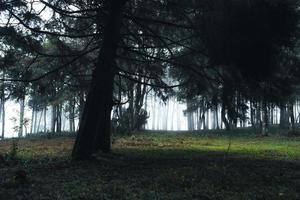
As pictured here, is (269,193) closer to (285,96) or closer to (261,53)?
(261,53)

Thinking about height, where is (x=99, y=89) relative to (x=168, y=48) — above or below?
below

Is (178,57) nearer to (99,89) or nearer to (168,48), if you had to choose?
(168,48)

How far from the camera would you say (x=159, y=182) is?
10141 mm

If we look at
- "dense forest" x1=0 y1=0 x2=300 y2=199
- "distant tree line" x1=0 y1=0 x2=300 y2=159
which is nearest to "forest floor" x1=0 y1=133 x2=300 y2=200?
"dense forest" x1=0 y1=0 x2=300 y2=199

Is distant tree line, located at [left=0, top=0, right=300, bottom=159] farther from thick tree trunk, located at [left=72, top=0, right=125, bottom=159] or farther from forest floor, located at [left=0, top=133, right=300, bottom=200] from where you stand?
forest floor, located at [left=0, top=133, right=300, bottom=200]

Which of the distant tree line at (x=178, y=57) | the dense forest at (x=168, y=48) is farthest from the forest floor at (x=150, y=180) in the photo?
the distant tree line at (x=178, y=57)

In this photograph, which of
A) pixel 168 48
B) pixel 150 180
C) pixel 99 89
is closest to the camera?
pixel 150 180

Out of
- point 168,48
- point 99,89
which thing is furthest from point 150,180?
point 168,48

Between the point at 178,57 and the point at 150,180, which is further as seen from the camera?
the point at 178,57

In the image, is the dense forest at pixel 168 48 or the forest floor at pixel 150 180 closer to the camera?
the forest floor at pixel 150 180

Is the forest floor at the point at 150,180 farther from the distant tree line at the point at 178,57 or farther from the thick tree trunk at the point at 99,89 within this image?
the distant tree line at the point at 178,57

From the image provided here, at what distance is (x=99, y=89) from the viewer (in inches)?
561

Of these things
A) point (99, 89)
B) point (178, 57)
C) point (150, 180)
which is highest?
point (178, 57)

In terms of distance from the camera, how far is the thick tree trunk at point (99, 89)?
14.1m
